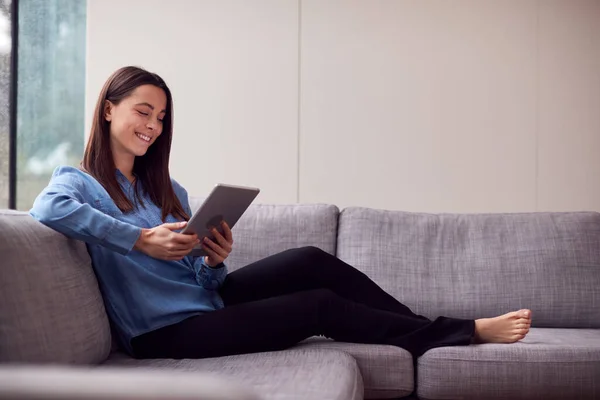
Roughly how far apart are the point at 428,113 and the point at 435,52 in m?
0.30

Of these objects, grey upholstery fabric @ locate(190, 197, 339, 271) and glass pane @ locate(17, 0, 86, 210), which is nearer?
grey upholstery fabric @ locate(190, 197, 339, 271)

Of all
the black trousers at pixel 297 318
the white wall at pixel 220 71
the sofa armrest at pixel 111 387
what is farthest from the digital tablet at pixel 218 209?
the white wall at pixel 220 71

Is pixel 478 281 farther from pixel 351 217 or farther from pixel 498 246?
pixel 351 217

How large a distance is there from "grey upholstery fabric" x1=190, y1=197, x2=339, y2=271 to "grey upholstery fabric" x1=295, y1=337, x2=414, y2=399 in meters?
0.62

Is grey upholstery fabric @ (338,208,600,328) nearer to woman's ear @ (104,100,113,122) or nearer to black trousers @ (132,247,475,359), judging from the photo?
black trousers @ (132,247,475,359)

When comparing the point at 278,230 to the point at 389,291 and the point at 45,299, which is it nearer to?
the point at 389,291

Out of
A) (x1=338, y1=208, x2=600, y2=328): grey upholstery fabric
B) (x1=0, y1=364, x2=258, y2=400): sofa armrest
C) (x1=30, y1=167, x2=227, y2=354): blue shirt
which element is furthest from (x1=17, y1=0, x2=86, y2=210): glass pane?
(x1=0, y1=364, x2=258, y2=400): sofa armrest

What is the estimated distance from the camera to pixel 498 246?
279 centimetres

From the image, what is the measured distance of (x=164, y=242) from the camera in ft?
6.20

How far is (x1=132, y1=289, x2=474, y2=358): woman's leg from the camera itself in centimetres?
196

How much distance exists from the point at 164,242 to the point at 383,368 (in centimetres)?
72

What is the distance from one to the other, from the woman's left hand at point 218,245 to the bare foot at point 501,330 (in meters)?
0.80

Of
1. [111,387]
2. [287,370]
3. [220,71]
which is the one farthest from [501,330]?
[220,71]

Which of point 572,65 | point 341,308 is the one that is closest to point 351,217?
point 341,308
